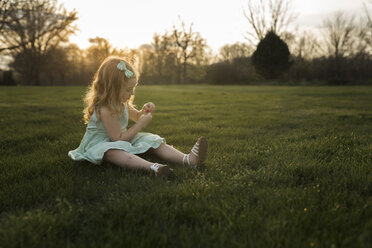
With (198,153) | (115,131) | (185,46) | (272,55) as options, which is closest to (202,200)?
(198,153)

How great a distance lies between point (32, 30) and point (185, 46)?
2545 centimetres

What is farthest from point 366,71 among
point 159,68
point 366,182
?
point 366,182

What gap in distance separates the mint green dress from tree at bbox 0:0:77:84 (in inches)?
689

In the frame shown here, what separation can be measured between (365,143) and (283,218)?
262 cm

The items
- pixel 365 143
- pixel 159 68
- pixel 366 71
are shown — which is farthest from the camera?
pixel 159 68

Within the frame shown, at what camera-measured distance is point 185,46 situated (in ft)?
144

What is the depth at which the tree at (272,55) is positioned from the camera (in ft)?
80.8

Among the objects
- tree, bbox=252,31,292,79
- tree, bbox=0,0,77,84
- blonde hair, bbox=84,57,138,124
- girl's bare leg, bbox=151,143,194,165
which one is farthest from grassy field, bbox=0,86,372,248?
tree, bbox=252,31,292,79

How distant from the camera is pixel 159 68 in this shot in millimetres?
45938

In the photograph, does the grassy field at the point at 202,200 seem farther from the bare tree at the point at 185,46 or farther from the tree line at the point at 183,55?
the bare tree at the point at 185,46

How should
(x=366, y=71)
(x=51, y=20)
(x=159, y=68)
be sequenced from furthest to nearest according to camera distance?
1. (x=159, y=68)
2. (x=366, y=71)
3. (x=51, y=20)

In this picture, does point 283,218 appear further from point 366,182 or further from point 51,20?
point 51,20

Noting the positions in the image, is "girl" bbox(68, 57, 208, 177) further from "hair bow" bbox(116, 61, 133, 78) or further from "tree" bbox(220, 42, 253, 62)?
"tree" bbox(220, 42, 253, 62)

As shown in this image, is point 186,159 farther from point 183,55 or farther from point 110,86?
point 183,55
